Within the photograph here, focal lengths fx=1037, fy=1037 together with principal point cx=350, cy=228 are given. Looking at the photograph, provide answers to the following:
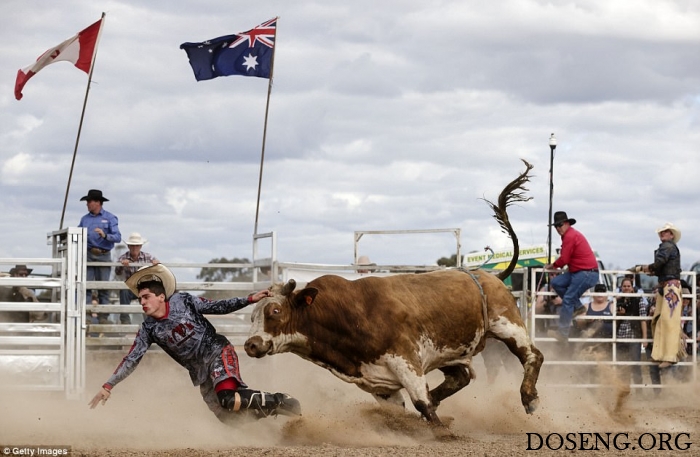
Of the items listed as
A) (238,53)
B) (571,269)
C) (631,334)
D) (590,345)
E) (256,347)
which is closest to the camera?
(256,347)

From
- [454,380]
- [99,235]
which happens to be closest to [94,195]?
[99,235]

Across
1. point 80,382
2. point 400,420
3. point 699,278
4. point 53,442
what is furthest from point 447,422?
point 699,278

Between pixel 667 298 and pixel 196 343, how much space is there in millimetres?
5881

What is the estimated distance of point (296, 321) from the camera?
24.3 feet

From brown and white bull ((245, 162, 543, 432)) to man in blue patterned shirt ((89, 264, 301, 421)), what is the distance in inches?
9.0

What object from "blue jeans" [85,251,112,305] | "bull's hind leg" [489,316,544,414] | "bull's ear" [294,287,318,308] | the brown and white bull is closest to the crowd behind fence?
"bull's hind leg" [489,316,544,414]

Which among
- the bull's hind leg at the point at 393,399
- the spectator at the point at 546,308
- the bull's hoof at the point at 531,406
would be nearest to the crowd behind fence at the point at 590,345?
the spectator at the point at 546,308

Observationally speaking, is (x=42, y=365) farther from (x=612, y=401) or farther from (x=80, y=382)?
(x=612, y=401)

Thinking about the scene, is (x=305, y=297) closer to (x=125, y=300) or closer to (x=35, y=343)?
(x=35, y=343)

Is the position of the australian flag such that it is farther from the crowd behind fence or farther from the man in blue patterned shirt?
the man in blue patterned shirt

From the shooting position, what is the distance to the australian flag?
13664mm

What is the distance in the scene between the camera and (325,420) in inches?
307

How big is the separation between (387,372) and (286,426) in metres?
0.83

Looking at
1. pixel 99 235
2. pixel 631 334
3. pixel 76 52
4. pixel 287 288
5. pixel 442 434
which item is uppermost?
pixel 76 52
